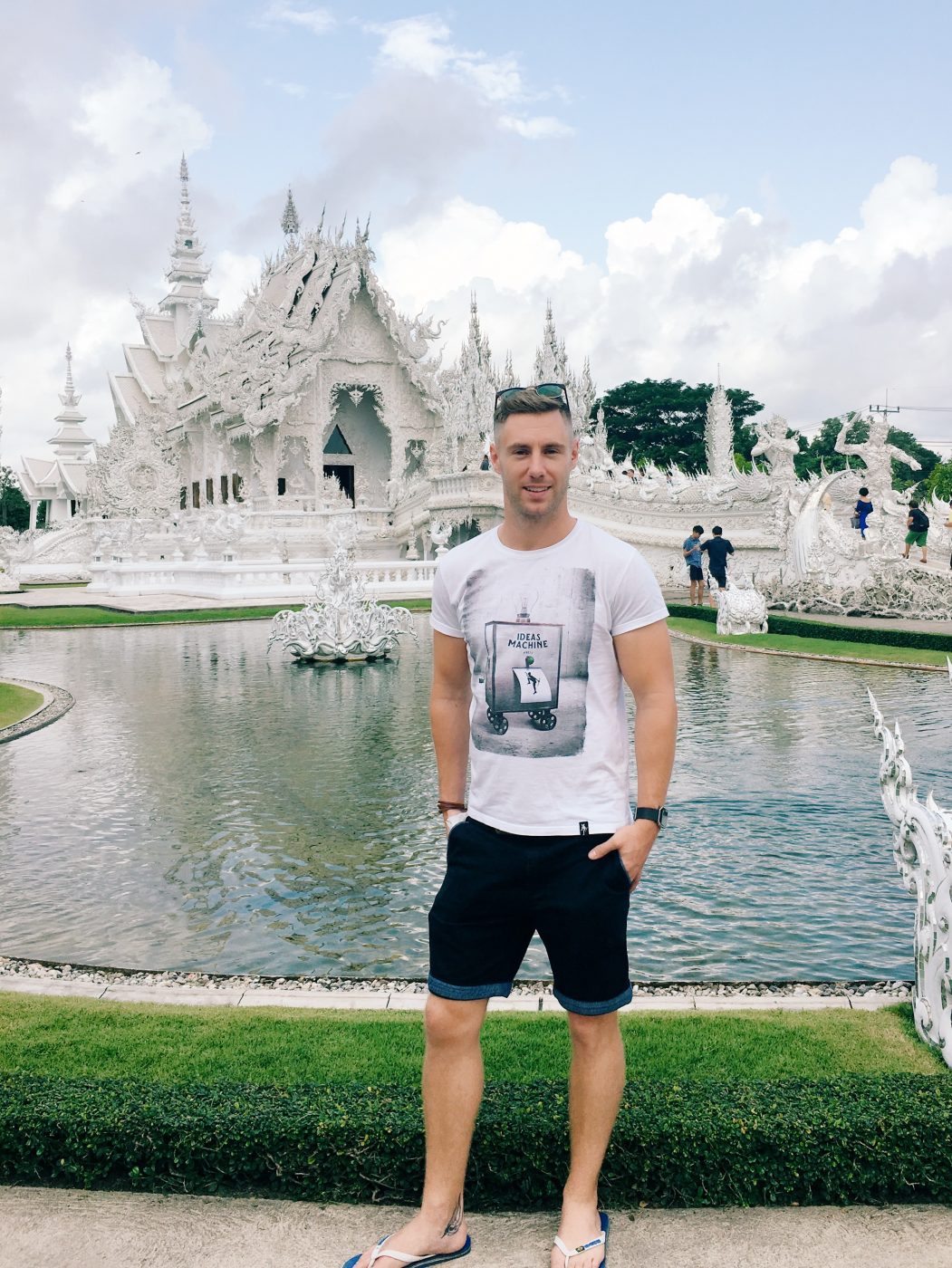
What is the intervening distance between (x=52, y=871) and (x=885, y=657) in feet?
36.1

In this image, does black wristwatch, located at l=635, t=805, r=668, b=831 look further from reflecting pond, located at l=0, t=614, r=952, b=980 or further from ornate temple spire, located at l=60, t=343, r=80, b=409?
ornate temple spire, located at l=60, t=343, r=80, b=409

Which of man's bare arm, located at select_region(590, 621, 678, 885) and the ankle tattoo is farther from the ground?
man's bare arm, located at select_region(590, 621, 678, 885)

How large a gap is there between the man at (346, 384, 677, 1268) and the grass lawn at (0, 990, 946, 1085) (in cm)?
80

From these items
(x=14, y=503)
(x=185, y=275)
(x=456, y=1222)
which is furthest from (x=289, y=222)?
(x=456, y=1222)

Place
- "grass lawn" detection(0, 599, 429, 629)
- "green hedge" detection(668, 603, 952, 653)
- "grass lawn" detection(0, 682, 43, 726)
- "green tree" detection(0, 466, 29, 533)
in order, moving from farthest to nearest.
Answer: "green tree" detection(0, 466, 29, 533), "grass lawn" detection(0, 599, 429, 629), "green hedge" detection(668, 603, 952, 653), "grass lawn" detection(0, 682, 43, 726)

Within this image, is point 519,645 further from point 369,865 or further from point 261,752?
point 261,752

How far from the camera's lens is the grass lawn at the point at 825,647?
1423 cm

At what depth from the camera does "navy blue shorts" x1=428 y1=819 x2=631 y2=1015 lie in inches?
106

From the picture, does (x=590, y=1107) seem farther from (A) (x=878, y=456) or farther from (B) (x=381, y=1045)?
(A) (x=878, y=456)

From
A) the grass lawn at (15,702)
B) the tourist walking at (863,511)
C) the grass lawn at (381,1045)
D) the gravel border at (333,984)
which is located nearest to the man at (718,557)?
the tourist walking at (863,511)

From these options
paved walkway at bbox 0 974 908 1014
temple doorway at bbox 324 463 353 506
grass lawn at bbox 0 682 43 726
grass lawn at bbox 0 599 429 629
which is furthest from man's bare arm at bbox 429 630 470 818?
temple doorway at bbox 324 463 353 506

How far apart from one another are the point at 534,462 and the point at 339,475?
135ft

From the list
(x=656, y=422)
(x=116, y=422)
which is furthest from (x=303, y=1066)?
(x=656, y=422)

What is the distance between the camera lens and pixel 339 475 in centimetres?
4325
